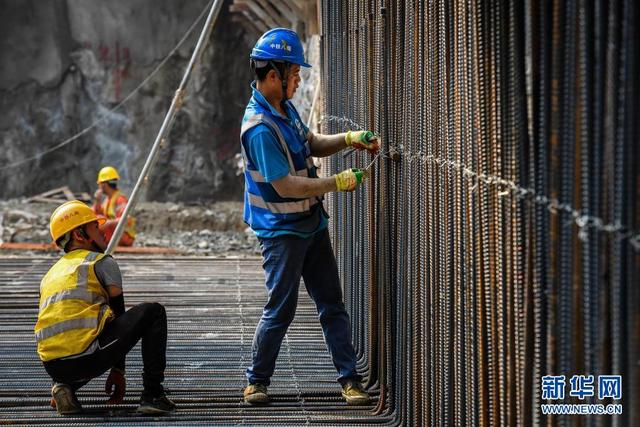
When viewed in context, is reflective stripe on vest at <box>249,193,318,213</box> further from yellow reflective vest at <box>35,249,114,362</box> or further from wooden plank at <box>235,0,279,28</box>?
wooden plank at <box>235,0,279,28</box>

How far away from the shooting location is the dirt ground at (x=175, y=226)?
18.7 m

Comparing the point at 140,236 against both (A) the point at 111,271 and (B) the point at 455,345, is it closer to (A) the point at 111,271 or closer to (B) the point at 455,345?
(A) the point at 111,271

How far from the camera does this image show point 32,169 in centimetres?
2547

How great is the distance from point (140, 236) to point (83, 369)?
50.2 feet

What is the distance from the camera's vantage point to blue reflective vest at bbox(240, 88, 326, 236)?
211 inches

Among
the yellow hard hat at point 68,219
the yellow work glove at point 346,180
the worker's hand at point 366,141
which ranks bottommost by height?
the yellow hard hat at point 68,219

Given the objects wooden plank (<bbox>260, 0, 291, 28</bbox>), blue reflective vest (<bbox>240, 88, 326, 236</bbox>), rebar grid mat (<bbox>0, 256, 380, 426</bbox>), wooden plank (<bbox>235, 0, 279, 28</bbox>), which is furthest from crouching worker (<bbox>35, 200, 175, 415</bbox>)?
wooden plank (<bbox>235, 0, 279, 28</bbox>)

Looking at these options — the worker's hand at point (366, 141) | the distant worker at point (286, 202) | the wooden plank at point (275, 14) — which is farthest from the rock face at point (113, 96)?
the worker's hand at point (366, 141)

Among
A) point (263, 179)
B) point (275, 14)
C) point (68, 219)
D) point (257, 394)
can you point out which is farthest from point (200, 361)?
point (275, 14)

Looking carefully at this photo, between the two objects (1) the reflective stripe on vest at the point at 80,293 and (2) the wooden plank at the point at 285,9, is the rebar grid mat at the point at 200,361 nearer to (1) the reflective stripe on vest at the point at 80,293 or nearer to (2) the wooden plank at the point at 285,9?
(1) the reflective stripe on vest at the point at 80,293

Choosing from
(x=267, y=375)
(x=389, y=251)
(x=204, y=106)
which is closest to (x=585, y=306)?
(x=389, y=251)

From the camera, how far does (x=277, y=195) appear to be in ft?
17.8

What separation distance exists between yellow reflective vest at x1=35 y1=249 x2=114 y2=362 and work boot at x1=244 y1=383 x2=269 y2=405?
2.89 ft

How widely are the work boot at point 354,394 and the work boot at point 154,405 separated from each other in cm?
93
